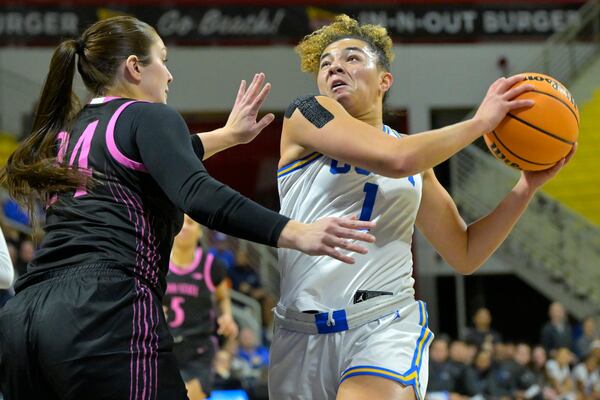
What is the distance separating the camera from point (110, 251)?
284 centimetres

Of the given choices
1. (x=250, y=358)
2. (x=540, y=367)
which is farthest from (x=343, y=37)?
(x=540, y=367)

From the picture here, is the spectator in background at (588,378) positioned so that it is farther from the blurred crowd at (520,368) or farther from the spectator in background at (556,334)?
the spectator in background at (556,334)

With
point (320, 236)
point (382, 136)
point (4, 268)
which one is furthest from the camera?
point (4, 268)

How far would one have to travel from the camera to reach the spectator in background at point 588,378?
1285cm

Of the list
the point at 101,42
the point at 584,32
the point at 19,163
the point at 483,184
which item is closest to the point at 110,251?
the point at 19,163

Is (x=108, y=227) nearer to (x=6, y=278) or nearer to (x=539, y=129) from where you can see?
(x=6, y=278)

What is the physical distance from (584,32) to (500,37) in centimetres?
187

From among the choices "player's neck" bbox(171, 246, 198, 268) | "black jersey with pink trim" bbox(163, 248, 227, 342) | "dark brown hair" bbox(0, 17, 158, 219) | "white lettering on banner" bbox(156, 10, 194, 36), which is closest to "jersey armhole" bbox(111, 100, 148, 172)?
"dark brown hair" bbox(0, 17, 158, 219)

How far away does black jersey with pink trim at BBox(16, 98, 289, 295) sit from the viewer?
9.08 feet

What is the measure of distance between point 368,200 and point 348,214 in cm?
10

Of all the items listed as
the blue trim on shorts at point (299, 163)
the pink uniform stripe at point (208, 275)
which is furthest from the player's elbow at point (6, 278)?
the pink uniform stripe at point (208, 275)

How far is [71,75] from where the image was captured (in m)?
3.17

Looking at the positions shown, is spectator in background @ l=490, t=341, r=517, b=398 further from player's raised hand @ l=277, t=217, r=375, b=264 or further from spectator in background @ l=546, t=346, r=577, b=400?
player's raised hand @ l=277, t=217, r=375, b=264

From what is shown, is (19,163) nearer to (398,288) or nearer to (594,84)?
(398,288)
